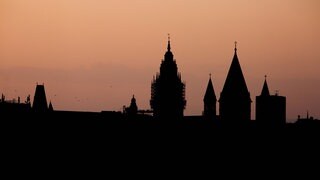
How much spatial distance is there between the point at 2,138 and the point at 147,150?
15567 mm

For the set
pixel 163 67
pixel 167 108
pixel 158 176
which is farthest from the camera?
pixel 163 67

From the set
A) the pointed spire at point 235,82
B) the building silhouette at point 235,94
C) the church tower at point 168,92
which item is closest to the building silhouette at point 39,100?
the church tower at point 168,92

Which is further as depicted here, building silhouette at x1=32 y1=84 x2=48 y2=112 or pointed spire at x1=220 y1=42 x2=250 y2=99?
building silhouette at x1=32 y1=84 x2=48 y2=112

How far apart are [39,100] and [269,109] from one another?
4051 centimetres

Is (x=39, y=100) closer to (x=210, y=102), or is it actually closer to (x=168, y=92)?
(x=168, y=92)

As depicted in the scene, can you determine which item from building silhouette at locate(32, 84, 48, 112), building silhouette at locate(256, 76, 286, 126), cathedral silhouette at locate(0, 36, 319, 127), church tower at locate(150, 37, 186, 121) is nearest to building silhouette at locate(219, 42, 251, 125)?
cathedral silhouette at locate(0, 36, 319, 127)

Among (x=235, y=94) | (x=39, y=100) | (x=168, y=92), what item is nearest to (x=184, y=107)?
(x=168, y=92)

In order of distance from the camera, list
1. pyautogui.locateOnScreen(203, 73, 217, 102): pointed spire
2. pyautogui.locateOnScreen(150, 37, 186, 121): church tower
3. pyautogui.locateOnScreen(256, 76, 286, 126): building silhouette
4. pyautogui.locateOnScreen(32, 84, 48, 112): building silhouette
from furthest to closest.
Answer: pyautogui.locateOnScreen(32, 84, 48, 112): building silhouette
pyautogui.locateOnScreen(150, 37, 186, 121): church tower
pyautogui.locateOnScreen(203, 73, 217, 102): pointed spire
pyautogui.locateOnScreen(256, 76, 286, 126): building silhouette

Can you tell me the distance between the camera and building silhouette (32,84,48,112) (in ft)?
410

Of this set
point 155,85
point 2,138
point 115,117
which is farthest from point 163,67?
point 2,138

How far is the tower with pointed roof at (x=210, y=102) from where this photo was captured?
4277 inches

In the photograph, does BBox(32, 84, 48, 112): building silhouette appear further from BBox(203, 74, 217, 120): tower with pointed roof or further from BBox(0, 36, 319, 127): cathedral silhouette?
BBox(203, 74, 217, 120): tower with pointed roof

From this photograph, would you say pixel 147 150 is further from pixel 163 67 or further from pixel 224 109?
pixel 163 67

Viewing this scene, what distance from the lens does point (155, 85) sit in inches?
5153
